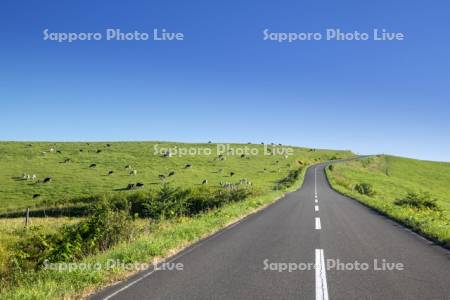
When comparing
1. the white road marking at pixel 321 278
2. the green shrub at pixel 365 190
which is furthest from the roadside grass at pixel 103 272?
the green shrub at pixel 365 190

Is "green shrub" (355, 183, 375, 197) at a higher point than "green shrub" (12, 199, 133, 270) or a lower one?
lower

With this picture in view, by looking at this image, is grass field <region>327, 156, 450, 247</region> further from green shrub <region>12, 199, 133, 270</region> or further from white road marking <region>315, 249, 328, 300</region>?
green shrub <region>12, 199, 133, 270</region>

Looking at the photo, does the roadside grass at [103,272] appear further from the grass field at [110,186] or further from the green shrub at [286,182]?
the green shrub at [286,182]

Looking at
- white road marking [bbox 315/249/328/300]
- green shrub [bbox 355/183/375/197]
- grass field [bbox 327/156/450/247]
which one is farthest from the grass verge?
green shrub [bbox 355/183/375/197]

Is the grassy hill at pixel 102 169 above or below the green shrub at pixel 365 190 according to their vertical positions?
above

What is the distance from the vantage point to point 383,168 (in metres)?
95.1

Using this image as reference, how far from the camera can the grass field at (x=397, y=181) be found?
26.2 meters

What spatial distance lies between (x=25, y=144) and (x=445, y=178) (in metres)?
87.9

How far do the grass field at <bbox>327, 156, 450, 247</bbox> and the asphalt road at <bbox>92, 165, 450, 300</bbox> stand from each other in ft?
12.7

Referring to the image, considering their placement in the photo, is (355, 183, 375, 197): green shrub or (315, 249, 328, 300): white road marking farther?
(355, 183, 375, 197): green shrub

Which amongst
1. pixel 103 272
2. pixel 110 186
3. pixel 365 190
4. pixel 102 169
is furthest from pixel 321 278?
pixel 102 169

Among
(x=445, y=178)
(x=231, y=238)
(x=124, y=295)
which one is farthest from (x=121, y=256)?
(x=445, y=178)

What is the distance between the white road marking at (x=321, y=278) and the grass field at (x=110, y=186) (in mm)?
3875

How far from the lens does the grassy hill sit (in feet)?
147
